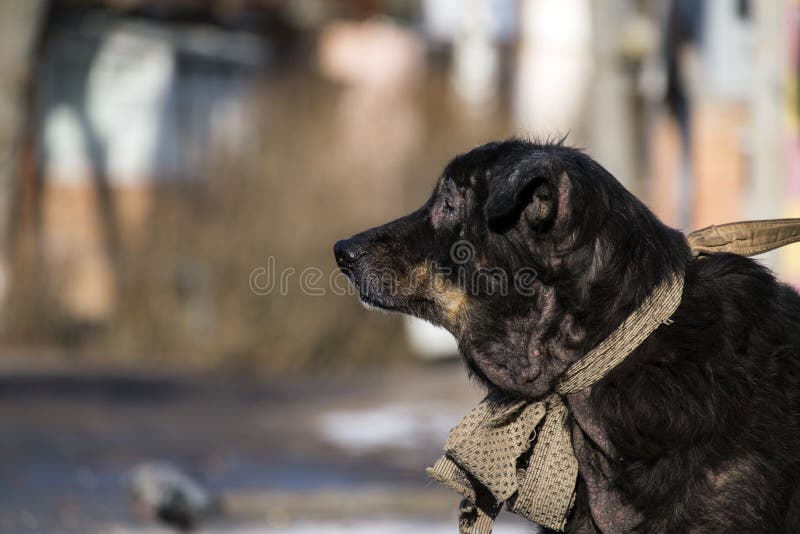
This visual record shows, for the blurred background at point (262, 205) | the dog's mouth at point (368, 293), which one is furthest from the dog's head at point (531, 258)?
the blurred background at point (262, 205)

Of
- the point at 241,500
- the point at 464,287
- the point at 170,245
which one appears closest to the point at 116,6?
the point at 170,245

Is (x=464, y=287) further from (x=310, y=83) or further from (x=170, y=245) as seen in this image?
(x=310, y=83)

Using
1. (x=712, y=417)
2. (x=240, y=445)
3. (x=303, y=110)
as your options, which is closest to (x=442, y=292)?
(x=712, y=417)

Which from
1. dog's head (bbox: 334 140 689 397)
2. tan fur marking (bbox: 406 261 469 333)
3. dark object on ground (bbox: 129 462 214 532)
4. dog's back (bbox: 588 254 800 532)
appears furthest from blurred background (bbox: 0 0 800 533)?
dog's back (bbox: 588 254 800 532)

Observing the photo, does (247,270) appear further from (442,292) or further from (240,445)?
(442,292)

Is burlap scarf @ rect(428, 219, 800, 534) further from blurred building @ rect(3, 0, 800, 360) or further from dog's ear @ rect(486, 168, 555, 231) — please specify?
blurred building @ rect(3, 0, 800, 360)

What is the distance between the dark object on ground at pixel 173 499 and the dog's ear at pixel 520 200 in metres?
4.21

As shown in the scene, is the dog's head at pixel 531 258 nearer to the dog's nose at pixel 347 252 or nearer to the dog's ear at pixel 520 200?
the dog's ear at pixel 520 200

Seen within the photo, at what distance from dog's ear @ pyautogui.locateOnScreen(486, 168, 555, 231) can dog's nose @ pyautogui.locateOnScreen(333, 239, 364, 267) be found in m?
0.51

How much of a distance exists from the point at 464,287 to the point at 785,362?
3.13 feet

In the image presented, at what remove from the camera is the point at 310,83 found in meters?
19.3

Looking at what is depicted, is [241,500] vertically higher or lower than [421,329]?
lower

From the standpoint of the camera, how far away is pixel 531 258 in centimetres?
384

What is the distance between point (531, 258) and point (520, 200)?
7.0 inches
